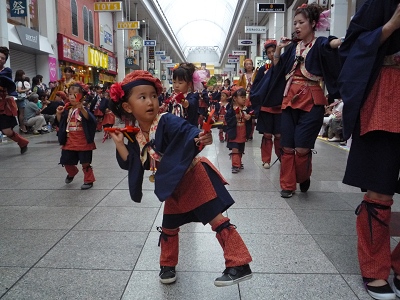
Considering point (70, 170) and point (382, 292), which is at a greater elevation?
point (70, 170)

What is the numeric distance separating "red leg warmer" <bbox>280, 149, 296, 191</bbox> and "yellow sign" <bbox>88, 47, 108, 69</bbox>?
15.7m

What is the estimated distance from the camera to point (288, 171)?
13.1 feet

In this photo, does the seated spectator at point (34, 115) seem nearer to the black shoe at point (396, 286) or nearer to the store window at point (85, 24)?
the store window at point (85, 24)

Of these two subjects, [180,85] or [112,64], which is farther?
[112,64]

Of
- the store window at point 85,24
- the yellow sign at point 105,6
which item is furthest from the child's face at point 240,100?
the store window at point 85,24

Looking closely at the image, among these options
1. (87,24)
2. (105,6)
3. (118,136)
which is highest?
(105,6)

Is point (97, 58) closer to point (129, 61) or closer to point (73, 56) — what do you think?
point (73, 56)

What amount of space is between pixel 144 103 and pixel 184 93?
2.17 m

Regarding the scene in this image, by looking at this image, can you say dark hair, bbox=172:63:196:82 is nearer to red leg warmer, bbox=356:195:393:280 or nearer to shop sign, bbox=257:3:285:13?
red leg warmer, bbox=356:195:393:280

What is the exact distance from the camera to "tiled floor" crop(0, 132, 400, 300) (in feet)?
7.07

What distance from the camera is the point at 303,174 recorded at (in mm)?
4059

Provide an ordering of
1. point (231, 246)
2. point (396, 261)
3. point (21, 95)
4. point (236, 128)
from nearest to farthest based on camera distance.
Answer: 1. point (231, 246)
2. point (396, 261)
3. point (236, 128)
4. point (21, 95)

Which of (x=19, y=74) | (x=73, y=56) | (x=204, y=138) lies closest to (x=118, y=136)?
(x=204, y=138)

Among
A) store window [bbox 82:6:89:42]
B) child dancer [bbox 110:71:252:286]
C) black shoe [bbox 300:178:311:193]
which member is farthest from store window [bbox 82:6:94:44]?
child dancer [bbox 110:71:252:286]
